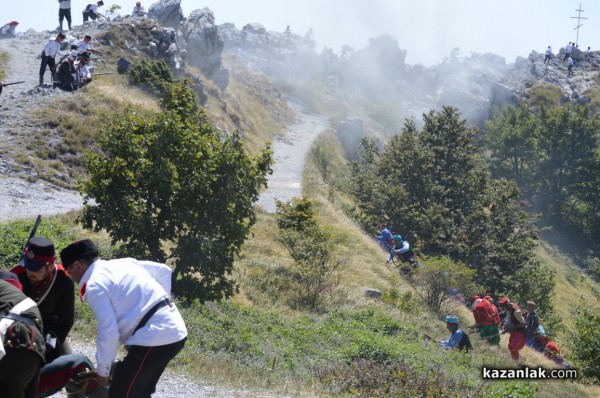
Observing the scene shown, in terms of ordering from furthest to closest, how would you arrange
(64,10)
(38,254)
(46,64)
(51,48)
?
1. (64,10)
2. (46,64)
3. (51,48)
4. (38,254)

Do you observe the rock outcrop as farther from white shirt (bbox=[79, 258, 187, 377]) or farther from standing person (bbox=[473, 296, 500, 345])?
white shirt (bbox=[79, 258, 187, 377])

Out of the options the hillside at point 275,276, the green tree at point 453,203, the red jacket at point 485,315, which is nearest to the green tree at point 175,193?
the hillside at point 275,276

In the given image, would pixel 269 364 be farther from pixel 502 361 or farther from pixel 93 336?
pixel 502 361

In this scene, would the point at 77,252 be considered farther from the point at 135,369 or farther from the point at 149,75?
the point at 149,75

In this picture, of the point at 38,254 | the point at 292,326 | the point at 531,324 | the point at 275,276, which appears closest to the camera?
the point at 38,254

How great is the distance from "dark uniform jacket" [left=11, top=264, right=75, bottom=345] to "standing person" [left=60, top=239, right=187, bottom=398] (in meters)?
0.42

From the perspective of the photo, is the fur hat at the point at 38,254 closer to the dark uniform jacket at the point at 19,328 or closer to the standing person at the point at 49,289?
the standing person at the point at 49,289

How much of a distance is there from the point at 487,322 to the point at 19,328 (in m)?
13.1

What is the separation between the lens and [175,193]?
12.4m

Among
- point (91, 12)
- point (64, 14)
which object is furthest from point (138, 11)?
point (64, 14)

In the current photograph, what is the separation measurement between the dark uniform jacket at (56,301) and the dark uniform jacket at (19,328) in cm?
67

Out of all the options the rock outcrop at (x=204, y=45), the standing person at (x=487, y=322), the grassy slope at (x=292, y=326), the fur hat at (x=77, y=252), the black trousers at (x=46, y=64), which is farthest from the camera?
the rock outcrop at (x=204, y=45)

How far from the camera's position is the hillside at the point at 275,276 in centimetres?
935

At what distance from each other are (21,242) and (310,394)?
580cm
